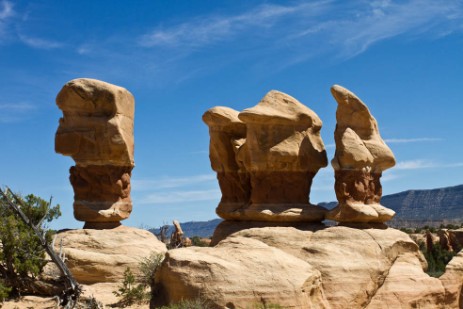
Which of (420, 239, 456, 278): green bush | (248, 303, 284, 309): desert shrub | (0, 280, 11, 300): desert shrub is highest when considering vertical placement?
(0, 280, 11, 300): desert shrub

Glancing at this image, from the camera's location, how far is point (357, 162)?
16.8m

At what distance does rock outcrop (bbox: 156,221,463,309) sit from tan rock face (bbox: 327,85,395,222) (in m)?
0.43

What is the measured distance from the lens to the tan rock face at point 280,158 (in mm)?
17438

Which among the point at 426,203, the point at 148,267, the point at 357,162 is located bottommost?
the point at 148,267

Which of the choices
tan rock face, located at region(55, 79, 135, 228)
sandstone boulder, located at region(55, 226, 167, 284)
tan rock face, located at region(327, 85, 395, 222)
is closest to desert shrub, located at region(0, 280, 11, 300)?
sandstone boulder, located at region(55, 226, 167, 284)

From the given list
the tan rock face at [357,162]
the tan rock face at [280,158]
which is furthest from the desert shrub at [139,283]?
the tan rock face at [357,162]

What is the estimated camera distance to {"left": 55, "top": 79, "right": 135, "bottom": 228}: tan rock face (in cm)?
1998

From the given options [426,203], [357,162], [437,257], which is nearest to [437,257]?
[437,257]

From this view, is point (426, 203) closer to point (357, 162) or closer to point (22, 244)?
point (357, 162)

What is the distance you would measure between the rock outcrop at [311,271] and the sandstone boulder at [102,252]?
3.59m

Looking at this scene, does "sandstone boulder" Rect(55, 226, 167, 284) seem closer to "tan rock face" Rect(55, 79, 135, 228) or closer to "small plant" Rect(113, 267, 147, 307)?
"tan rock face" Rect(55, 79, 135, 228)

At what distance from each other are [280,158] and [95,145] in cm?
593

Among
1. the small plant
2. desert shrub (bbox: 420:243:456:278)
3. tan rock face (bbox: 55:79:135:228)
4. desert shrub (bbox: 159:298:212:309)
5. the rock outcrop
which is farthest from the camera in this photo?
desert shrub (bbox: 420:243:456:278)

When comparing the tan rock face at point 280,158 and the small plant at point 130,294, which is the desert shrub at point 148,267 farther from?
the tan rock face at point 280,158
